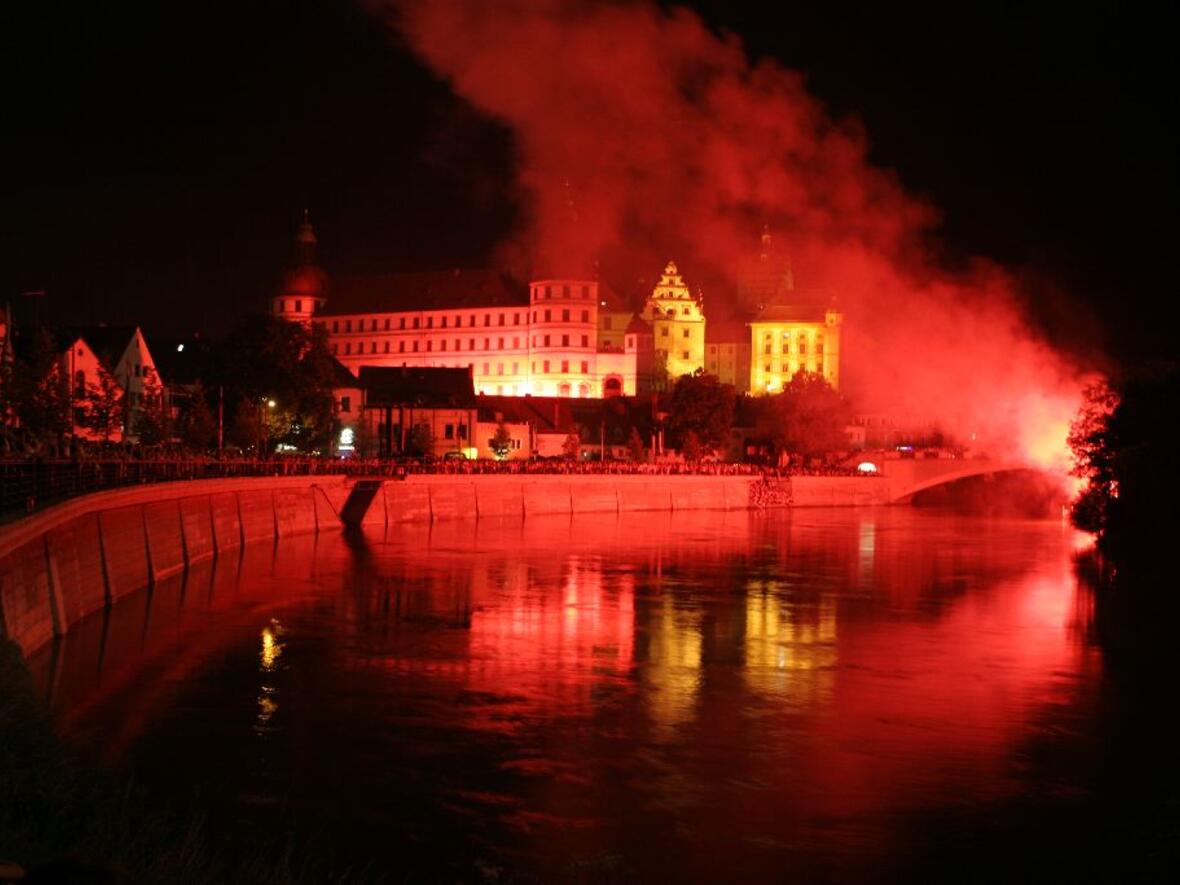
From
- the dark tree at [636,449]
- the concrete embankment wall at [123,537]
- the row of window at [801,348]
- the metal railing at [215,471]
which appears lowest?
the concrete embankment wall at [123,537]

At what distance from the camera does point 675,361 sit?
6959 inches

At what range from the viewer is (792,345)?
18925 cm

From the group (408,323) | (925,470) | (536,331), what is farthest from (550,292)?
(925,470)

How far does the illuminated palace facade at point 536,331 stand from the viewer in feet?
542

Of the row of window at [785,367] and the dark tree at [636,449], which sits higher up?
the row of window at [785,367]

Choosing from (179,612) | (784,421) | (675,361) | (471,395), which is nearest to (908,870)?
(179,612)

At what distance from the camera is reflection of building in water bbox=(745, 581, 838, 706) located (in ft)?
105

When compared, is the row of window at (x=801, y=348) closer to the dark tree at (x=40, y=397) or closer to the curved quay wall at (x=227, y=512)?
the curved quay wall at (x=227, y=512)

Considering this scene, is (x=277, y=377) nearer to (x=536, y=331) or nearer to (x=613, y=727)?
(x=613, y=727)

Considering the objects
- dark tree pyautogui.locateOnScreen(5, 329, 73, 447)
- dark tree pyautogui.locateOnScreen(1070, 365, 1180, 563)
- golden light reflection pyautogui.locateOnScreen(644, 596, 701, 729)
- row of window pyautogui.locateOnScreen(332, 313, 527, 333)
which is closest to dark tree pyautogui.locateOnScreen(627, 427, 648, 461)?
row of window pyautogui.locateOnScreen(332, 313, 527, 333)

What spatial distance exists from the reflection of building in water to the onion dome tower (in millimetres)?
139675

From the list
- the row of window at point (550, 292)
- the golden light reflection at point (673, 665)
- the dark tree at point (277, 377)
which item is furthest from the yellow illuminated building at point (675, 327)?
the golden light reflection at point (673, 665)

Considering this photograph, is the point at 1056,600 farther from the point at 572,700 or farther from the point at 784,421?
the point at 784,421

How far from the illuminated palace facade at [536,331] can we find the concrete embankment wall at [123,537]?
96217mm
